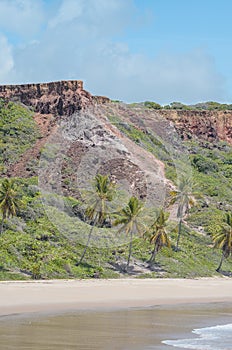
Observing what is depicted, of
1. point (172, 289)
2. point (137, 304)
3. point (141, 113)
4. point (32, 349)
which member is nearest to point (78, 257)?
point (172, 289)

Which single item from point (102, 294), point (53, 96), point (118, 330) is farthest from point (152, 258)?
point (53, 96)

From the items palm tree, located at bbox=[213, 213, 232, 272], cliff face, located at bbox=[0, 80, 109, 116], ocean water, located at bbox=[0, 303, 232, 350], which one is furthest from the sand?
cliff face, located at bbox=[0, 80, 109, 116]

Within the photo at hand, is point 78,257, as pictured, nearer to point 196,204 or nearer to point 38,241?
point 38,241

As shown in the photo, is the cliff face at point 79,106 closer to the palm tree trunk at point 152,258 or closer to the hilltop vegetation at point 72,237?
the hilltop vegetation at point 72,237

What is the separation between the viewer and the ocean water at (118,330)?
2152 cm

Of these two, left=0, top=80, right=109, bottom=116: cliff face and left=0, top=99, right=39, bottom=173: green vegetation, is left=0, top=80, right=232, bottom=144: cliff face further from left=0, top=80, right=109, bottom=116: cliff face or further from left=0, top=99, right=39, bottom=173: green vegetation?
left=0, top=99, right=39, bottom=173: green vegetation

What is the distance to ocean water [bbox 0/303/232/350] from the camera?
21516 millimetres

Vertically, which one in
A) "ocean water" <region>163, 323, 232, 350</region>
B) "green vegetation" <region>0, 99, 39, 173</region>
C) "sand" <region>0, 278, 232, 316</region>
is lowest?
"sand" <region>0, 278, 232, 316</region>

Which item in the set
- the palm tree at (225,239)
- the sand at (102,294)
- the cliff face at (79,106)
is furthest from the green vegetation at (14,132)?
the sand at (102,294)

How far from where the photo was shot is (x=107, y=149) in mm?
77000

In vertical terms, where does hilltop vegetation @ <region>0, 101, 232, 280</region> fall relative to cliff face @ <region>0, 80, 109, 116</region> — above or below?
below

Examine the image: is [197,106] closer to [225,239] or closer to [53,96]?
[53,96]

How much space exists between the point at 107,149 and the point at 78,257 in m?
27.3

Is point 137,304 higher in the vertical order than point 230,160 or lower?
lower
